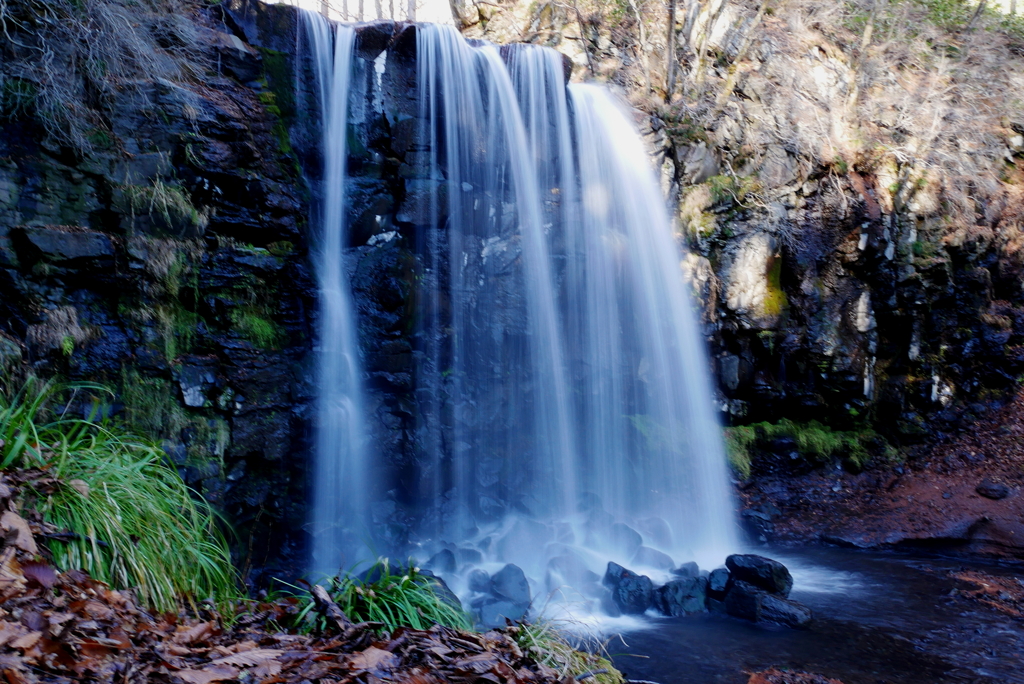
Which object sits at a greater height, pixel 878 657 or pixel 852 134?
pixel 852 134

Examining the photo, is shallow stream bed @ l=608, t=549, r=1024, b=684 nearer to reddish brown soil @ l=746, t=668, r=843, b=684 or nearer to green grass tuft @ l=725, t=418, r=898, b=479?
reddish brown soil @ l=746, t=668, r=843, b=684

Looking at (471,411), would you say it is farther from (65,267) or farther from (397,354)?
(65,267)

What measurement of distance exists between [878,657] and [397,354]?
6.37 m

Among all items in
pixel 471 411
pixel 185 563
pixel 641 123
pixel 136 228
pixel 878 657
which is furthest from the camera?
pixel 641 123

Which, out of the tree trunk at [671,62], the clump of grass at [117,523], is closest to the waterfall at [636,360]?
the tree trunk at [671,62]

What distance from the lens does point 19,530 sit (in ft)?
9.48

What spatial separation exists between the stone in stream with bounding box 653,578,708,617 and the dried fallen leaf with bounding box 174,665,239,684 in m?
5.59

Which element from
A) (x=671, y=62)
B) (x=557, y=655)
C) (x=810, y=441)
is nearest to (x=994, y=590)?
(x=810, y=441)

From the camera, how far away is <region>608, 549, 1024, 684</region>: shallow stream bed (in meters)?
5.49

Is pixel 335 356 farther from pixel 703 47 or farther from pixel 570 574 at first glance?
pixel 703 47

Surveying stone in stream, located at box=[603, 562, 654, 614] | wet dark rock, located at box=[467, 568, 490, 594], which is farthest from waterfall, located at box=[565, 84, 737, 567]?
wet dark rock, located at box=[467, 568, 490, 594]

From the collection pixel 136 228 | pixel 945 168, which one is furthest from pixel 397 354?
pixel 945 168

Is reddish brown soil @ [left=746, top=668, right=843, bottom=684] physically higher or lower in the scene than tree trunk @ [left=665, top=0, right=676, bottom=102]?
lower

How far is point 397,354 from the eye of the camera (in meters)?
8.73
